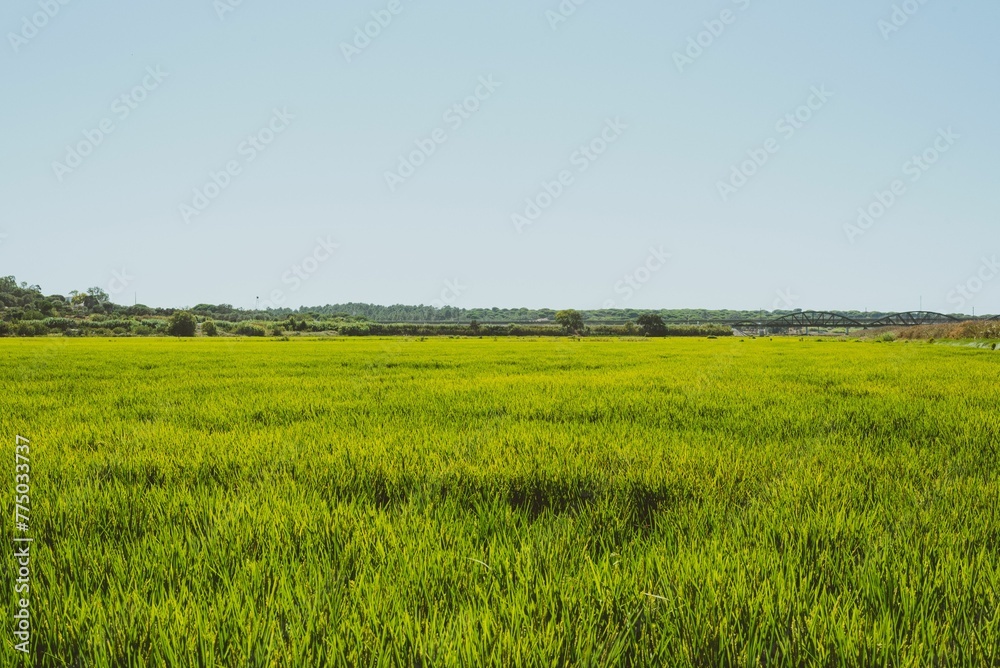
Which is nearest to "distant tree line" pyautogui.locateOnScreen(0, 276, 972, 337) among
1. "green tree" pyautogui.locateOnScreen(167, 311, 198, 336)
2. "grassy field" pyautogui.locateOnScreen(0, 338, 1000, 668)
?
"green tree" pyautogui.locateOnScreen(167, 311, 198, 336)

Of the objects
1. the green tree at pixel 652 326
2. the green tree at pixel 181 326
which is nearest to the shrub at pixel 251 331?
the green tree at pixel 181 326

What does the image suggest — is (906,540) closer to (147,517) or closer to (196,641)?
(196,641)

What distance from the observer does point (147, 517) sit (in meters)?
2.64

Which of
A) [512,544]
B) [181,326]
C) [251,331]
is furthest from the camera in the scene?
[251,331]

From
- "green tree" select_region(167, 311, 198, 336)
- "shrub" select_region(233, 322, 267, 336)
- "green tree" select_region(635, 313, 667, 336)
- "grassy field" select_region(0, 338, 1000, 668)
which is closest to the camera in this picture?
"grassy field" select_region(0, 338, 1000, 668)

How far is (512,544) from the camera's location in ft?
7.35

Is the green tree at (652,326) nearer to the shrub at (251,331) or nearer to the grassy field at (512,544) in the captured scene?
the shrub at (251,331)

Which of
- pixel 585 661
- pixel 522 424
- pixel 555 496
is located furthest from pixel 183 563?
pixel 522 424

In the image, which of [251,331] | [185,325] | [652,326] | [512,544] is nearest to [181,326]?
[185,325]

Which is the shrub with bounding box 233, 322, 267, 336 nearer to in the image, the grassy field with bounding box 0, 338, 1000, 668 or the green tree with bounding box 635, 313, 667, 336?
the green tree with bounding box 635, 313, 667, 336

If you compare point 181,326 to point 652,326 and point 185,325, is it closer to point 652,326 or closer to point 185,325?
point 185,325

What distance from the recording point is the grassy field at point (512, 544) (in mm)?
1513

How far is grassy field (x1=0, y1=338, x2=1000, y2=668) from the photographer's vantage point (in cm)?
151

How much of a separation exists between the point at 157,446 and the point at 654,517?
3900 mm
